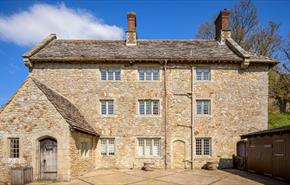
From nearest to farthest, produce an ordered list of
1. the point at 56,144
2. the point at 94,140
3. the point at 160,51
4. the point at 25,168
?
1. the point at 25,168
2. the point at 56,144
3. the point at 94,140
4. the point at 160,51

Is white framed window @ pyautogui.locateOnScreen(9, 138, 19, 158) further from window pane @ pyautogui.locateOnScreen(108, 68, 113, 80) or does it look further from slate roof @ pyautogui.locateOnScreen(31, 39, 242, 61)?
window pane @ pyautogui.locateOnScreen(108, 68, 113, 80)

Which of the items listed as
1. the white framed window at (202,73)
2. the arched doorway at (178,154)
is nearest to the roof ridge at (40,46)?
the white framed window at (202,73)

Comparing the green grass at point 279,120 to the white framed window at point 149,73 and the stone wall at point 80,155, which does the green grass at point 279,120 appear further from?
the stone wall at point 80,155

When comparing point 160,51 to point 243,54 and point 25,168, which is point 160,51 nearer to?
point 243,54

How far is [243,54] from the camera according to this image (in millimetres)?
17688

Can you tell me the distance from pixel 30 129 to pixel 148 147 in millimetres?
8455

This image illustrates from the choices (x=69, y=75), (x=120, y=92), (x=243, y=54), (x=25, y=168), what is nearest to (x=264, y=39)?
(x=243, y=54)

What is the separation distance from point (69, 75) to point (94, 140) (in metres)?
5.21

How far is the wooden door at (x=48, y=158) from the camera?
1299cm

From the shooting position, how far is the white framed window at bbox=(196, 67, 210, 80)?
18484mm

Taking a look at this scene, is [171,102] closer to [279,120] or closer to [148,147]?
[148,147]

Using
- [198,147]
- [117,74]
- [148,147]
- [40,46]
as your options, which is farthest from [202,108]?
[40,46]

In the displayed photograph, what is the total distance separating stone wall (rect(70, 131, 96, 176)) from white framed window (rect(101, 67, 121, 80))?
182 inches

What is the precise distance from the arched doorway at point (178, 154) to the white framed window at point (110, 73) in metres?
6.66
